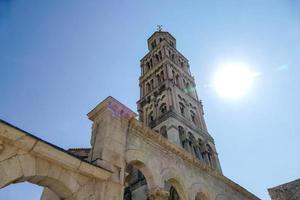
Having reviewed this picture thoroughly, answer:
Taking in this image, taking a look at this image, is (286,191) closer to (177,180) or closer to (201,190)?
(201,190)

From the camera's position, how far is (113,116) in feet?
29.9

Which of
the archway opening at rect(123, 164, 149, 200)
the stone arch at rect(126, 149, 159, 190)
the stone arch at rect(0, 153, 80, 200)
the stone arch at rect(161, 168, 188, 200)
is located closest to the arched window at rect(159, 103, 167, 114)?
the archway opening at rect(123, 164, 149, 200)

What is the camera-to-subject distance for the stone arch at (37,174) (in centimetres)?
561

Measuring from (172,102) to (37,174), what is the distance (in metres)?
21.3

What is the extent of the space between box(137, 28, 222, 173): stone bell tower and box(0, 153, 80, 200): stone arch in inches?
625

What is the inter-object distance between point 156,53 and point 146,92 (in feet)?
24.4

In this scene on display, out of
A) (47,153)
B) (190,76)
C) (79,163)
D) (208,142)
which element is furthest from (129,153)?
(190,76)

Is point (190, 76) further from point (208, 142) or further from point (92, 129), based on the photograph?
point (92, 129)

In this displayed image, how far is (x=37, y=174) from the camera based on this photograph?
20.0ft

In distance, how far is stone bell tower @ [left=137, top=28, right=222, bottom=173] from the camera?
24.9 m

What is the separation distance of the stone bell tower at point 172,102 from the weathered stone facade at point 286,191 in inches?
206

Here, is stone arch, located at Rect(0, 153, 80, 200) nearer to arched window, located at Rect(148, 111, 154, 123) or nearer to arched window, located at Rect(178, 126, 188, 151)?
arched window, located at Rect(178, 126, 188, 151)

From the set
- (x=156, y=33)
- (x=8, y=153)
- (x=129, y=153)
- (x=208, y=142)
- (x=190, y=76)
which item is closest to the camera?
(x=8, y=153)

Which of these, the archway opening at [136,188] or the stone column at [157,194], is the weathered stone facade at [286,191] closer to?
the archway opening at [136,188]
